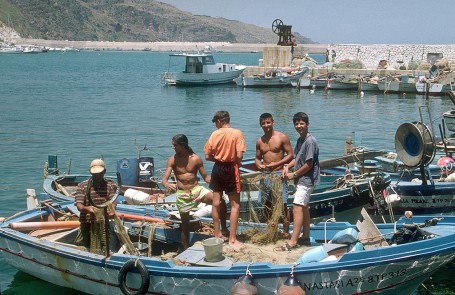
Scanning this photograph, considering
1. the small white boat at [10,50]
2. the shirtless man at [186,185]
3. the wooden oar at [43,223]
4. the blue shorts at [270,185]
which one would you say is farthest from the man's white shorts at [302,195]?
the small white boat at [10,50]

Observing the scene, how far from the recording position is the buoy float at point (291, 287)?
8.63m

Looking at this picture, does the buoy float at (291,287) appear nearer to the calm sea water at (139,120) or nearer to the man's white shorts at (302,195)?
the man's white shorts at (302,195)

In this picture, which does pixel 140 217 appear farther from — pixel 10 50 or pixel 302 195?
pixel 10 50

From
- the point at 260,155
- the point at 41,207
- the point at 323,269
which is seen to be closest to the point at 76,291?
the point at 41,207

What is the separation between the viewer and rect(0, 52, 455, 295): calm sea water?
22938 mm

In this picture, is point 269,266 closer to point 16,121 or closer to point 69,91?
point 16,121

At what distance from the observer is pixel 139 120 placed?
38.0 meters

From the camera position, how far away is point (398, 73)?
55781mm

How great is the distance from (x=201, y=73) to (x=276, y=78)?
25.2 feet

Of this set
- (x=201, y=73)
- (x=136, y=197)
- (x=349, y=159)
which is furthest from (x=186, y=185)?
(x=201, y=73)

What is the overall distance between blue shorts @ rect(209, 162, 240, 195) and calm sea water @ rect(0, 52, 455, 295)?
3.72 m

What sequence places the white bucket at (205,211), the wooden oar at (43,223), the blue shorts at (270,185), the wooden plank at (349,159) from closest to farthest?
the blue shorts at (270,185) < the wooden oar at (43,223) < the white bucket at (205,211) < the wooden plank at (349,159)

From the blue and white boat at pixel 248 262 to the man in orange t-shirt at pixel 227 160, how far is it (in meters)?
0.73

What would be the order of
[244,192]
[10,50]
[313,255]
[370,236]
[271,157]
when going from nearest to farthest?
[313,255]
[370,236]
[271,157]
[244,192]
[10,50]
